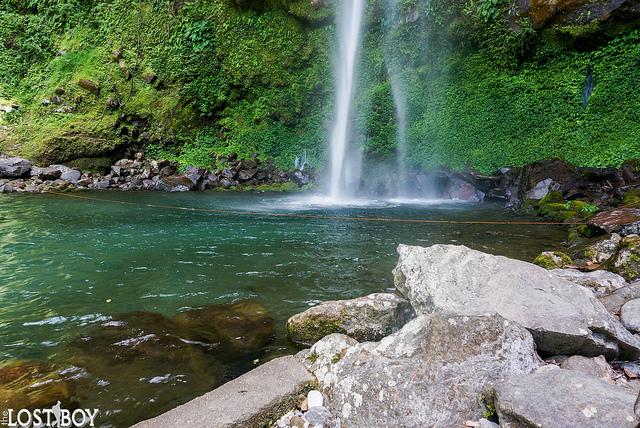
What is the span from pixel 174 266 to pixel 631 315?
6828 mm

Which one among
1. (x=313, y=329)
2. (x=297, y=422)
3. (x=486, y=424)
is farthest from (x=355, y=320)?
(x=486, y=424)

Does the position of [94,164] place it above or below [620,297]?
above

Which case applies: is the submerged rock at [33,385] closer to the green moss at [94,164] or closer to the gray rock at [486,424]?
the gray rock at [486,424]

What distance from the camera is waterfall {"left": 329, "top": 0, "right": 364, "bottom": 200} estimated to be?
69.0 ft

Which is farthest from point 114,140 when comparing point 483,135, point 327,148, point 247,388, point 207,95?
point 247,388

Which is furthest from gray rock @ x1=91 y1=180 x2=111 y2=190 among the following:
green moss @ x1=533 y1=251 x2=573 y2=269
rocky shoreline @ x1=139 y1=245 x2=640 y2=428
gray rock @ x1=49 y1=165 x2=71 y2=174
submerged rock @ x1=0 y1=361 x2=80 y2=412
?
green moss @ x1=533 y1=251 x2=573 y2=269

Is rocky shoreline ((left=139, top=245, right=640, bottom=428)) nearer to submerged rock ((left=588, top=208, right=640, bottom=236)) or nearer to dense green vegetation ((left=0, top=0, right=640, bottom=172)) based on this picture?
submerged rock ((left=588, top=208, right=640, bottom=236))

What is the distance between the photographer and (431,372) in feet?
8.77

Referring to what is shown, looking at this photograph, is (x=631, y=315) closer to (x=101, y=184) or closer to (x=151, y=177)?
(x=151, y=177)

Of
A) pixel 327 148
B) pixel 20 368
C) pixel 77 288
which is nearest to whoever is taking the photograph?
pixel 20 368

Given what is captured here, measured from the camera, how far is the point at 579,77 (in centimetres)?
1667

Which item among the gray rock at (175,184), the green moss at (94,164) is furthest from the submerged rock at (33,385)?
the green moss at (94,164)

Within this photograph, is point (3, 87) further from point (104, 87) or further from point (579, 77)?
point (579, 77)

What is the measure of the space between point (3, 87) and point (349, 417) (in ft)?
102
